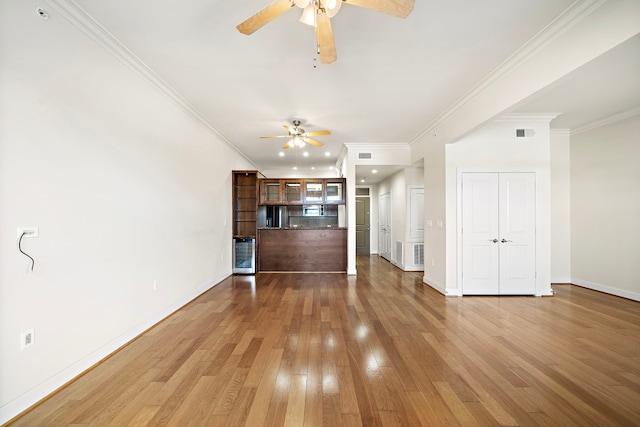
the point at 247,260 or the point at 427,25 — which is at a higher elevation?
the point at 427,25

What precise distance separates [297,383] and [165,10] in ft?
10.6

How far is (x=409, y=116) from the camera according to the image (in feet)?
13.8

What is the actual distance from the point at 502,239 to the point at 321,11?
4.45 meters

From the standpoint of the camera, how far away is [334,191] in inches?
247

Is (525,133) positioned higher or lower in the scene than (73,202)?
higher

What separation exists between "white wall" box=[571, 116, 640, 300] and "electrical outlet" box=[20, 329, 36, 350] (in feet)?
24.1

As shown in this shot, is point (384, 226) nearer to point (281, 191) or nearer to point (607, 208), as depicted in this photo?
point (281, 191)

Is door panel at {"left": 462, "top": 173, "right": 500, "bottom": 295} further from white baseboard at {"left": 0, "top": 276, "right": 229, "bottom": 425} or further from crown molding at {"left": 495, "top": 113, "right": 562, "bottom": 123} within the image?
white baseboard at {"left": 0, "top": 276, "right": 229, "bottom": 425}

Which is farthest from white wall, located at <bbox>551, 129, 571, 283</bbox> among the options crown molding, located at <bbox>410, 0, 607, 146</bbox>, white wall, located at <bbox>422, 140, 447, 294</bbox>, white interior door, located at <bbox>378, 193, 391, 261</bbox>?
white interior door, located at <bbox>378, 193, 391, 261</bbox>

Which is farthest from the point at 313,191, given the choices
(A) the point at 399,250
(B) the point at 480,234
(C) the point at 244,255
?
(B) the point at 480,234

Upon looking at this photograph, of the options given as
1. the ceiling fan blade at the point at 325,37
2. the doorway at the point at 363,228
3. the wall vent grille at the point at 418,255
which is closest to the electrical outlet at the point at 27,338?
the ceiling fan blade at the point at 325,37

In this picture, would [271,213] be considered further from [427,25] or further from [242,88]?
[427,25]

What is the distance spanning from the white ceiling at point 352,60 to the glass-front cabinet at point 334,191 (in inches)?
78.5

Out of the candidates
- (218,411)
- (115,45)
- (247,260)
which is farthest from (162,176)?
(247,260)
